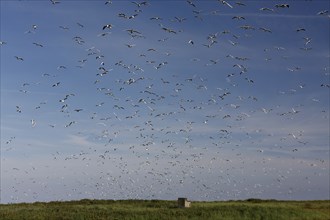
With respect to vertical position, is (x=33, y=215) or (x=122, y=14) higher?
(x=122, y=14)

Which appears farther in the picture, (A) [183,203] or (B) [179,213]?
(A) [183,203]

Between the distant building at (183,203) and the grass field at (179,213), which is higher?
the distant building at (183,203)

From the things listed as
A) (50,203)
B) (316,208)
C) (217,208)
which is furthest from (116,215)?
(316,208)

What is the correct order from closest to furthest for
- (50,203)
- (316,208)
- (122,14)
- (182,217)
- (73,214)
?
1. (122,14)
2. (182,217)
3. (73,214)
4. (316,208)
5. (50,203)

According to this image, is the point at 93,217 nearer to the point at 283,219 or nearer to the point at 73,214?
the point at 73,214

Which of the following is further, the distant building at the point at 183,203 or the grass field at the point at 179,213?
the distant building at the point at 183,203

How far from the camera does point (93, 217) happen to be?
55.2 m

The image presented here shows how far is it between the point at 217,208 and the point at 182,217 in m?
8.45

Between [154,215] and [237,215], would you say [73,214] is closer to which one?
[154,215]

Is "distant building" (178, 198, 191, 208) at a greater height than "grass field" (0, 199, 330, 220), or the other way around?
"distant building" (178, 198, 191, 208)

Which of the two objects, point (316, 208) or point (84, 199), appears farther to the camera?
point (84, 199)

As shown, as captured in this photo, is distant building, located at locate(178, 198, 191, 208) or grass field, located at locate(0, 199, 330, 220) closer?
grass field, located at locate(0, 199, 330, 220)

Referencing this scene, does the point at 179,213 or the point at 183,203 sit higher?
the point at 183,203

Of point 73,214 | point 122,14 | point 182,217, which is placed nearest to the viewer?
point 122,14
